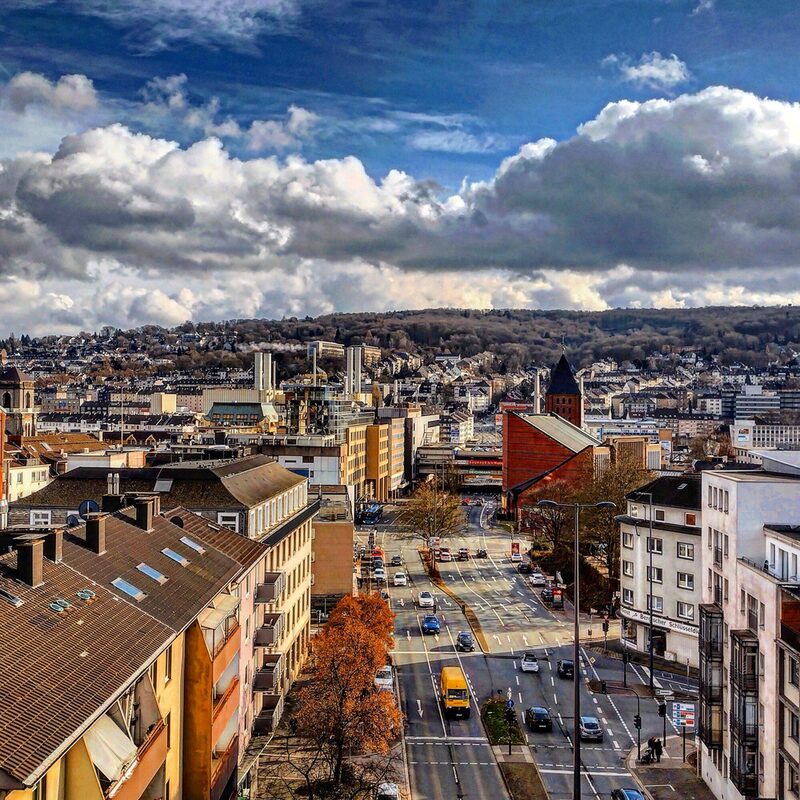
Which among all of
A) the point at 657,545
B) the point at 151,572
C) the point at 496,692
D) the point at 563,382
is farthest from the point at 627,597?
the point at 563,382

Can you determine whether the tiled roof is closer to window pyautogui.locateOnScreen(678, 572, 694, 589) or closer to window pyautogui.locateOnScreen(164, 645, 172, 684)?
window pyautogui.locateOnScreen(164, 645, 172, 684)

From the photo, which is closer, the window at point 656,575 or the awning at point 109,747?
the awning at point 109,747

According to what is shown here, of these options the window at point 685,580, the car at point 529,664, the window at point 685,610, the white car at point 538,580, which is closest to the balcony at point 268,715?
the car at point 529,664

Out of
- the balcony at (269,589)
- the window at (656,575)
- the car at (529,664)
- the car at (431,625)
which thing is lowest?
the car at (431,625)

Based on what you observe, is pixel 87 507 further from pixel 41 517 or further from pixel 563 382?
pixel 563 382

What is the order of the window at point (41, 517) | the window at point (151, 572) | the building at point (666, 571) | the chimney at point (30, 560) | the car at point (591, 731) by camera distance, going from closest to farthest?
the chimney at point (30, 560), the window at point (151, 572), the car at point (591, 731), the window at point (41, 517), the building at point (666, 571)

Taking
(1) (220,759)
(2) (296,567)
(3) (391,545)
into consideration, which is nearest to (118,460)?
(3) (391,545)

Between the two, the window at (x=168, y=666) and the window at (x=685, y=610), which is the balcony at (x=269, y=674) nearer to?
the window at (x=168, y=666)
